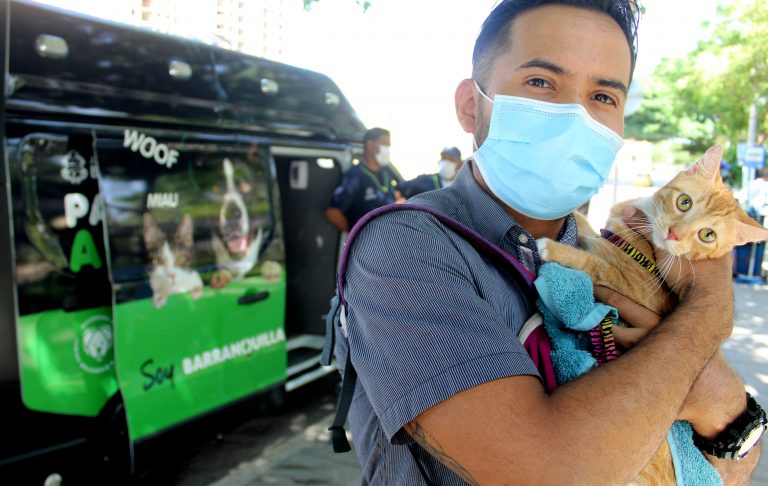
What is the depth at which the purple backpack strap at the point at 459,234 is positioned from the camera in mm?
1169

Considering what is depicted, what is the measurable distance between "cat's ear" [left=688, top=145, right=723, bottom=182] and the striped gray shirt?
104 centimetres

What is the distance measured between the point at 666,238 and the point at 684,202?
0.29 meters

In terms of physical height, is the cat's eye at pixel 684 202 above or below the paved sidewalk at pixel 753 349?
above

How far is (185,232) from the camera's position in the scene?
3426mm

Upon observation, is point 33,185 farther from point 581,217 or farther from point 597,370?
point 597,370

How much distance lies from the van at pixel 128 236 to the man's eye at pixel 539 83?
7.56ft

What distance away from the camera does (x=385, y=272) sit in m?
1.07

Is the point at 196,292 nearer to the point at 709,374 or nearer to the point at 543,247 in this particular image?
the point at 543,247

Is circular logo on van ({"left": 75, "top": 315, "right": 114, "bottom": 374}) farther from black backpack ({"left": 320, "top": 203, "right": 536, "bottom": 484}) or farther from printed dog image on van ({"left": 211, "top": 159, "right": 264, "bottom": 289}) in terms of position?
black backpack ({"left": 320, "top": 203, "right": 536, "bottom": 484})

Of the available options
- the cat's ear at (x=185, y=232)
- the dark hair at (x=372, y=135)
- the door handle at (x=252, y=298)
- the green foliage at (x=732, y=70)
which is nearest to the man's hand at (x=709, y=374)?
the cat's ear at (x=185, y=232)

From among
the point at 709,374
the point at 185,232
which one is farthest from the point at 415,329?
the point at 185,232

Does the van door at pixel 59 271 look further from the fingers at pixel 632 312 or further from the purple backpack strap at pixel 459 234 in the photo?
the fingers at pixel 632 312

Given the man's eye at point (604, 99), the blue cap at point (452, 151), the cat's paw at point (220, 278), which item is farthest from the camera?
the blue cap at point (452, 151)

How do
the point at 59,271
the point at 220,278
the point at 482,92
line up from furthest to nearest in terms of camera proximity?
the point at 220,278 → the point at 59,271 → the point at 482,92
